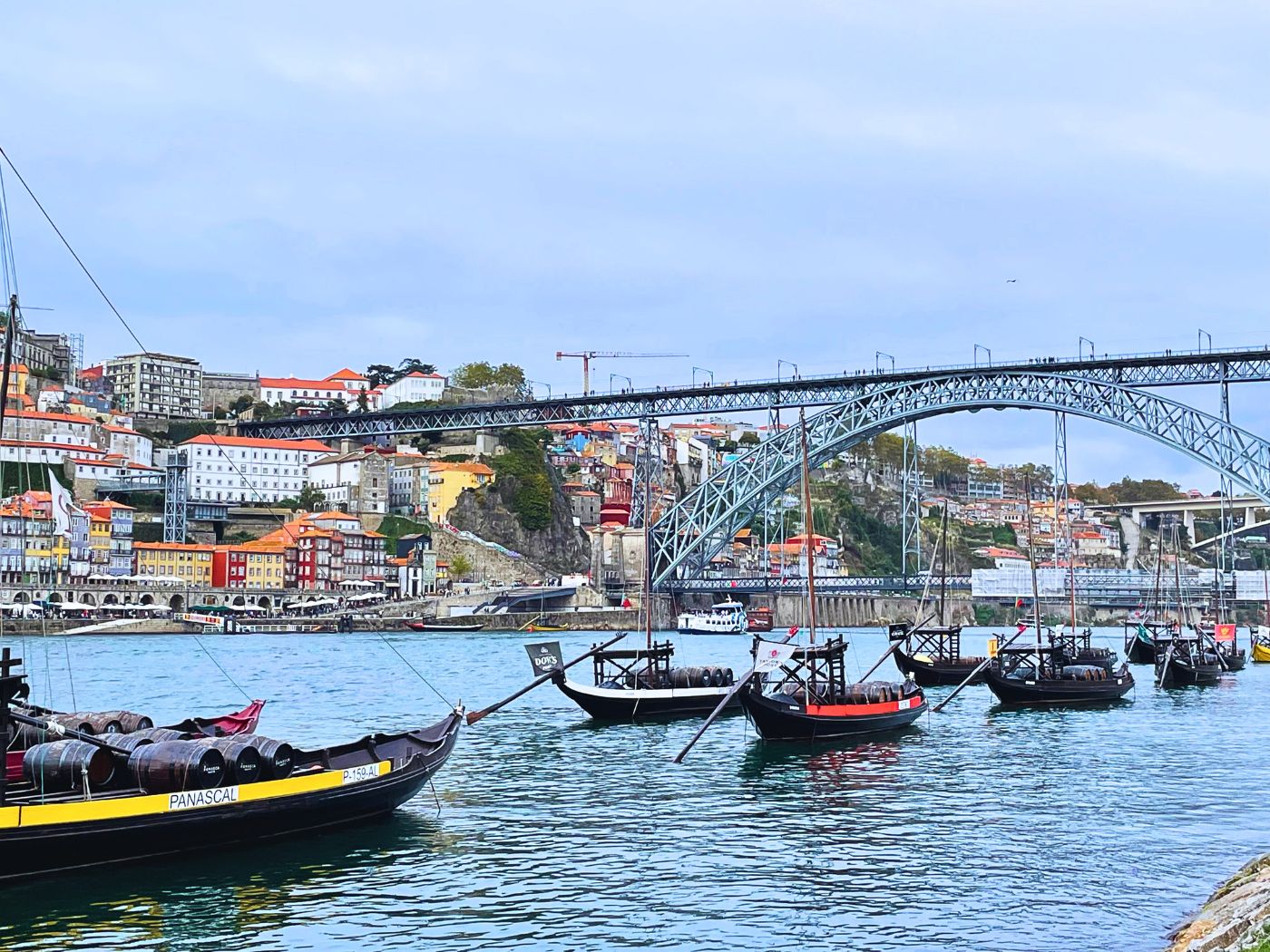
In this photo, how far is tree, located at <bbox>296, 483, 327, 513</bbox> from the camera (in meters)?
125

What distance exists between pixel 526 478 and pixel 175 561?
102 feet

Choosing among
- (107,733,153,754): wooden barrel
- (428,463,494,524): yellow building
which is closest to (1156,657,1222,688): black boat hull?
(107,733,153,754): wooden barrel

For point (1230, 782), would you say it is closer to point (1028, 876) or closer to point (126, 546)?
point (1028, 876)

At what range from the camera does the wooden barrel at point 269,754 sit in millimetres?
18016

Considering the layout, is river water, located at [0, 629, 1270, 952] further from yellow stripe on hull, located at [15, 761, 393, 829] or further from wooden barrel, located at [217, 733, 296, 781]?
wooden barrel, located at [217, 733, 296, 781]

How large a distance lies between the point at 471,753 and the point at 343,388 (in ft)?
424

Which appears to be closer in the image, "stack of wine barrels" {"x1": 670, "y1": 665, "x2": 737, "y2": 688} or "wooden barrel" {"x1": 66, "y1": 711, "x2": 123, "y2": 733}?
"wooden barrel" {"x1": 66, "y1": 711, "x2": 123, "y2": 733}

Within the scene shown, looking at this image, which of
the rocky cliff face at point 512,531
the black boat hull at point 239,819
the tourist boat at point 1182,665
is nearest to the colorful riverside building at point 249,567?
the rocky cliff face at point 512,531

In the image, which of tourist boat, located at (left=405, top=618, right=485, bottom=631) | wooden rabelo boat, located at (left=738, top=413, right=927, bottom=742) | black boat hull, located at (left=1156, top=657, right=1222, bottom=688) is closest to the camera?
wooden rabelo boat, located at (left=738, top=413, right=927, bottom=742)

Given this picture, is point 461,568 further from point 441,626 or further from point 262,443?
point 262,443

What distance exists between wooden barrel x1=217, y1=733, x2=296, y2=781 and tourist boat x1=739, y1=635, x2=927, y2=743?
1193cm

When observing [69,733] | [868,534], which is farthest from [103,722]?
[868,534]

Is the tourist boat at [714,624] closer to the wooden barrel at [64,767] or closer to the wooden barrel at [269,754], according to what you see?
the wooden barrel at [269,754]

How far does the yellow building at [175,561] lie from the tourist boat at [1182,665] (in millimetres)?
71897
